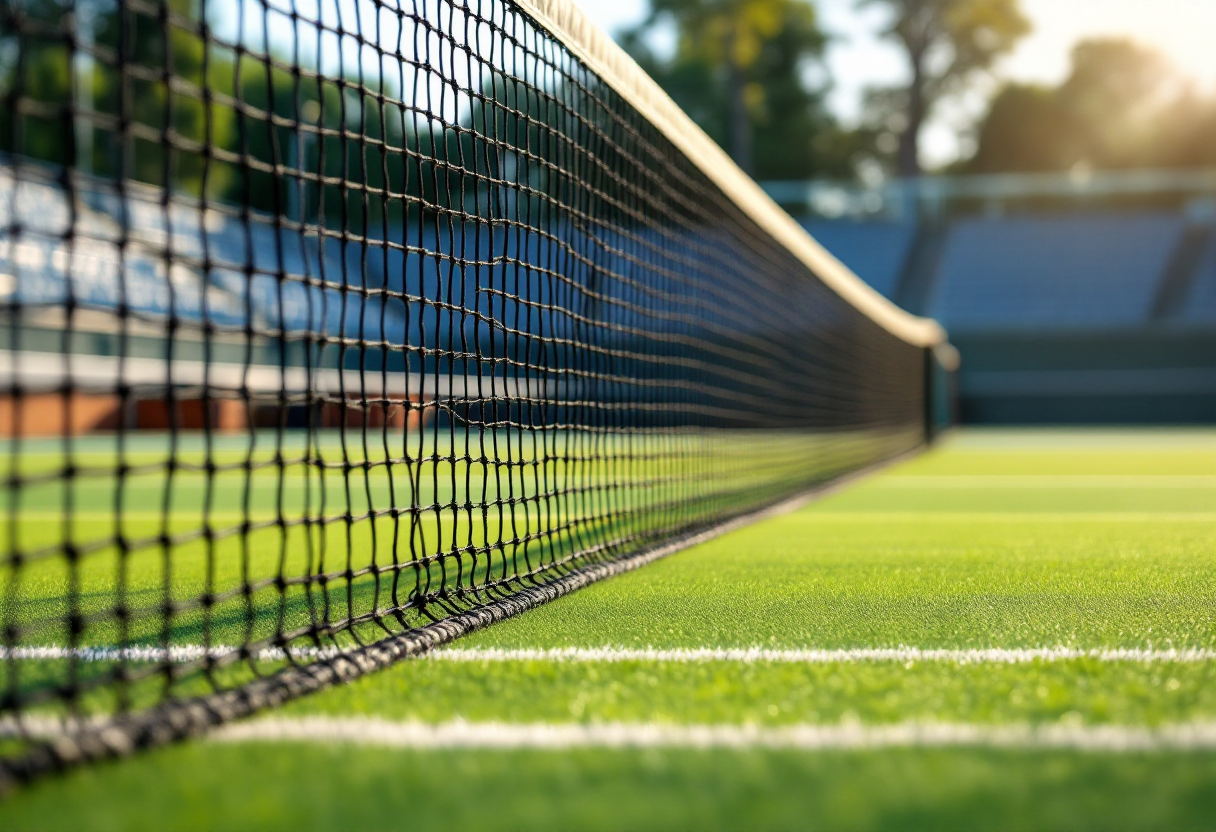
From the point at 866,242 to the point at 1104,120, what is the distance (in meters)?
14.2

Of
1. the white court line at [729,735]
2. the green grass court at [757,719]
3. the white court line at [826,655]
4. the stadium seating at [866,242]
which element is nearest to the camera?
the green grass court at [757,719]

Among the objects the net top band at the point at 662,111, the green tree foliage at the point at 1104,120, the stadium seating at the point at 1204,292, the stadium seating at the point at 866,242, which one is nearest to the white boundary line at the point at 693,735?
the net top band at the point at 662,111

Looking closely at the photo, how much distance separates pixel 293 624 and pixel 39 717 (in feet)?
2.64

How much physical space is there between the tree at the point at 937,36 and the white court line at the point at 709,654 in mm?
29373

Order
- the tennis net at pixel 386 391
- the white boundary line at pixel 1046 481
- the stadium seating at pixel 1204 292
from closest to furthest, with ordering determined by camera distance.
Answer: the tennis net at pixel 386 391, the white boundary line at pixel 1046 481, the stadium seating at pixel 1204 292

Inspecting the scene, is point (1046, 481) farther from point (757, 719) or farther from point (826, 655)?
point (757, 719)

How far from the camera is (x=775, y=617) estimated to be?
2508mm

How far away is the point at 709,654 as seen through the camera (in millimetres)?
2109

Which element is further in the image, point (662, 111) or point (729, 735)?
point (662, 111)

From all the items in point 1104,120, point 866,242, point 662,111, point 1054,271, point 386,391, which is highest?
point 1104,120

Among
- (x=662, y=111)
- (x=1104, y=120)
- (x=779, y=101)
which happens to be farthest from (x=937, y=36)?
(x=662, y=111)

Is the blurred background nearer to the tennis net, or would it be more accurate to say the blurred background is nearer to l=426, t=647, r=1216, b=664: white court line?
the tennis net

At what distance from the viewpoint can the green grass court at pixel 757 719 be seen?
1.28 meters

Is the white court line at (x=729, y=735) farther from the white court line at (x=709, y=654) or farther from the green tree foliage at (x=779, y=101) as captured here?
the green tree foliage at (x=779, y=101)
